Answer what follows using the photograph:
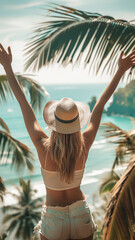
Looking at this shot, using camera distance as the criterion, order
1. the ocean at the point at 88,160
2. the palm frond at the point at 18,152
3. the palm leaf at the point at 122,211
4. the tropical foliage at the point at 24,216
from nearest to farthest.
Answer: the palm leaf at the point at 122,211 < the palm frond at the point at 18,152 < the tropical foliage at the point at 24,216 < the ocean at the point at 88,160

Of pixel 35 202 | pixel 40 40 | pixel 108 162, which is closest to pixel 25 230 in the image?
pixel 35 202

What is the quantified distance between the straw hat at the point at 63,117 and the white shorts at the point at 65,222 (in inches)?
16.1

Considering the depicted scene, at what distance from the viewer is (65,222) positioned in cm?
153

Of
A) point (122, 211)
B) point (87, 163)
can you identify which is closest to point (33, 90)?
point (122, 211)

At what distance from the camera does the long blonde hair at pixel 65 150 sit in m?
1.49

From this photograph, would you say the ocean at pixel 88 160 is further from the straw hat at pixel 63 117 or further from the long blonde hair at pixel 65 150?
the long blonde hair at pixel 65 150

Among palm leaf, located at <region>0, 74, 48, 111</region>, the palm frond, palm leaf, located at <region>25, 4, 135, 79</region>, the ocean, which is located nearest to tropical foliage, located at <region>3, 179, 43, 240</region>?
the ocean

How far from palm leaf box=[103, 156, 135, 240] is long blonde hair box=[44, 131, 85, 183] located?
1.76ft

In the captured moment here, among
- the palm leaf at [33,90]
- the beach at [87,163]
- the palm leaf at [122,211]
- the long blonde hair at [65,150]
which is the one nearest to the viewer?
the long blonde hair at [65,150]

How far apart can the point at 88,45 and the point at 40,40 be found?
0.49 meters

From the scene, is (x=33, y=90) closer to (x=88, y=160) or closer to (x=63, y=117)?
(x=63, y=117)

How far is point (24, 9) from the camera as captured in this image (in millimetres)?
60656

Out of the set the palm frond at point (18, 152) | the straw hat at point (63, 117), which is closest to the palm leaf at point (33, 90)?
the palm frond at point (18, 152)

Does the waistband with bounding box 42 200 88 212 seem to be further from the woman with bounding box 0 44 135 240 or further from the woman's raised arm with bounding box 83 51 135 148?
the woman's raised arm with bounding box 83 51 135 148
